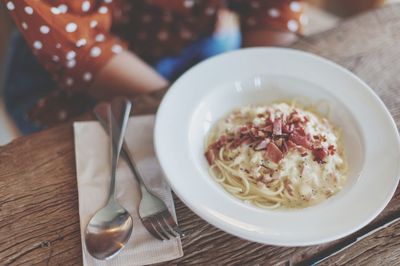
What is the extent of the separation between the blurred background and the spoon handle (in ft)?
1.92

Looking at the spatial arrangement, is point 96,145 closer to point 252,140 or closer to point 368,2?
point 252,140

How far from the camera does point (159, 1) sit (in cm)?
114

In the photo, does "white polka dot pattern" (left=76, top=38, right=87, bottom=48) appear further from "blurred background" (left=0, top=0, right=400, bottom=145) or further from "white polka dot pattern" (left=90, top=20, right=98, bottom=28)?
"blurred background" (left=0, top=0, right=400, bottom=145)

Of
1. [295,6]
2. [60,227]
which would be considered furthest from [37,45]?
[295,6]

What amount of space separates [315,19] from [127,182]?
3.04 ft

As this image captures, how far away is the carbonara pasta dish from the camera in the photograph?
74 centimetres

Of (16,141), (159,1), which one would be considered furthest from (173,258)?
(159,1)

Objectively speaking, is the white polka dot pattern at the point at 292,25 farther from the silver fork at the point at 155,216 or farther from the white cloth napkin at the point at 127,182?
the silver fork at the point at 155,216

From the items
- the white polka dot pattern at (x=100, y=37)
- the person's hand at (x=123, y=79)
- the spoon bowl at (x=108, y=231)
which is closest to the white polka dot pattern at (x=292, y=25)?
the person's hand at (x=123, y=79)

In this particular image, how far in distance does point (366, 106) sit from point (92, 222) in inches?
19.7

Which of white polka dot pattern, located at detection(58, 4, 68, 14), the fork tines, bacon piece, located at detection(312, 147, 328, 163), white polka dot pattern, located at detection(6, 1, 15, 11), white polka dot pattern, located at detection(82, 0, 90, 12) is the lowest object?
the fork tines

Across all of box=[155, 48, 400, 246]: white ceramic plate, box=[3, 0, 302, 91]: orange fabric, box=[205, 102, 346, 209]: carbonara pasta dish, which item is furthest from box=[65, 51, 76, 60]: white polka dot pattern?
box=[205, 102, 346, 209]: carbonara pasta dish

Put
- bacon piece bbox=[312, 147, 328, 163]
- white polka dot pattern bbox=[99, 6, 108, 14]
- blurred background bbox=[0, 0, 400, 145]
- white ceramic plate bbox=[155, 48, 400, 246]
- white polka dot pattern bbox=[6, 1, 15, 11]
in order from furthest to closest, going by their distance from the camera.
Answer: blurred background bbox=[0, 0, 400, 145] < white polka dot pattern bbox=[99, 6, 108, 14] < white polka dot pattern bbox=[6, 1, 15, 11] < bacon piece bbox=[312, 147, 328, 163] < white ceramic plate bbox=[155, 48, 400, 246]

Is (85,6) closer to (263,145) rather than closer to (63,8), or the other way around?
(63,8)
